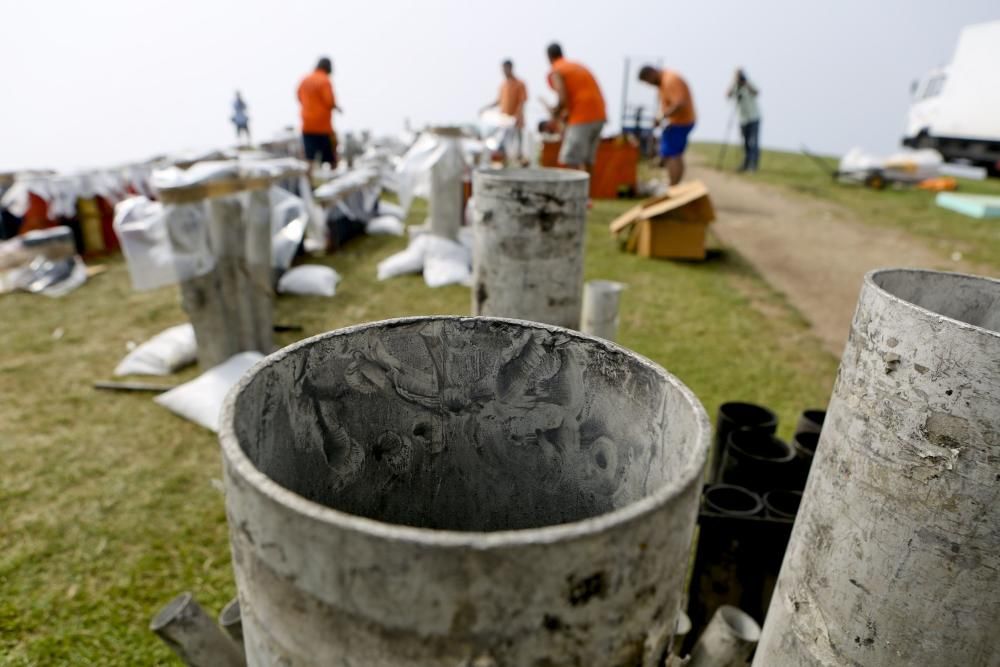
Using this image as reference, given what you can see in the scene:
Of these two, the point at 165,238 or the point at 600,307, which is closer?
the point at 165,238

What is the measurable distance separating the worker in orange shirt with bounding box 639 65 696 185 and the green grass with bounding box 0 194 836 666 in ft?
7.83

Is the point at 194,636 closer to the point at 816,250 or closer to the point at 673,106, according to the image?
the point at 673,106

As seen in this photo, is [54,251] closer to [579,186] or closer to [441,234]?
[441,234]

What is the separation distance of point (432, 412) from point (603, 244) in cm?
730

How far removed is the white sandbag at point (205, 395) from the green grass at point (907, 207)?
886 centimetres

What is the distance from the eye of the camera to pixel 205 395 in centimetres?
421

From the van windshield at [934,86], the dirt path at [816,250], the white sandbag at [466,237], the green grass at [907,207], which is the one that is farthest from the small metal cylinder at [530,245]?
the van windshield at [934,86]

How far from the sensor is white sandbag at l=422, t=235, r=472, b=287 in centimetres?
674

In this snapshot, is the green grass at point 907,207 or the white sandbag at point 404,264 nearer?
the white sandbag at point 404,264

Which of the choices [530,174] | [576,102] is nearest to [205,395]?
[530,174]

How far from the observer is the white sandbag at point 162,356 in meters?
4.86

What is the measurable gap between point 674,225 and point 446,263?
3.06m

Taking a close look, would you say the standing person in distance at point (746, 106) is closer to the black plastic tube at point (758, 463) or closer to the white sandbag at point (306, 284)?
the white sandbag at point (306, 284)

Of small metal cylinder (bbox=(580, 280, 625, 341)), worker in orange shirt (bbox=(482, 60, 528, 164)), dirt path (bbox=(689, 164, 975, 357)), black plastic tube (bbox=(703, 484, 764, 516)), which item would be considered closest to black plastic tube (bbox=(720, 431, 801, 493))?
black plastic tube (bbox=(703, 484, 764, 516))
